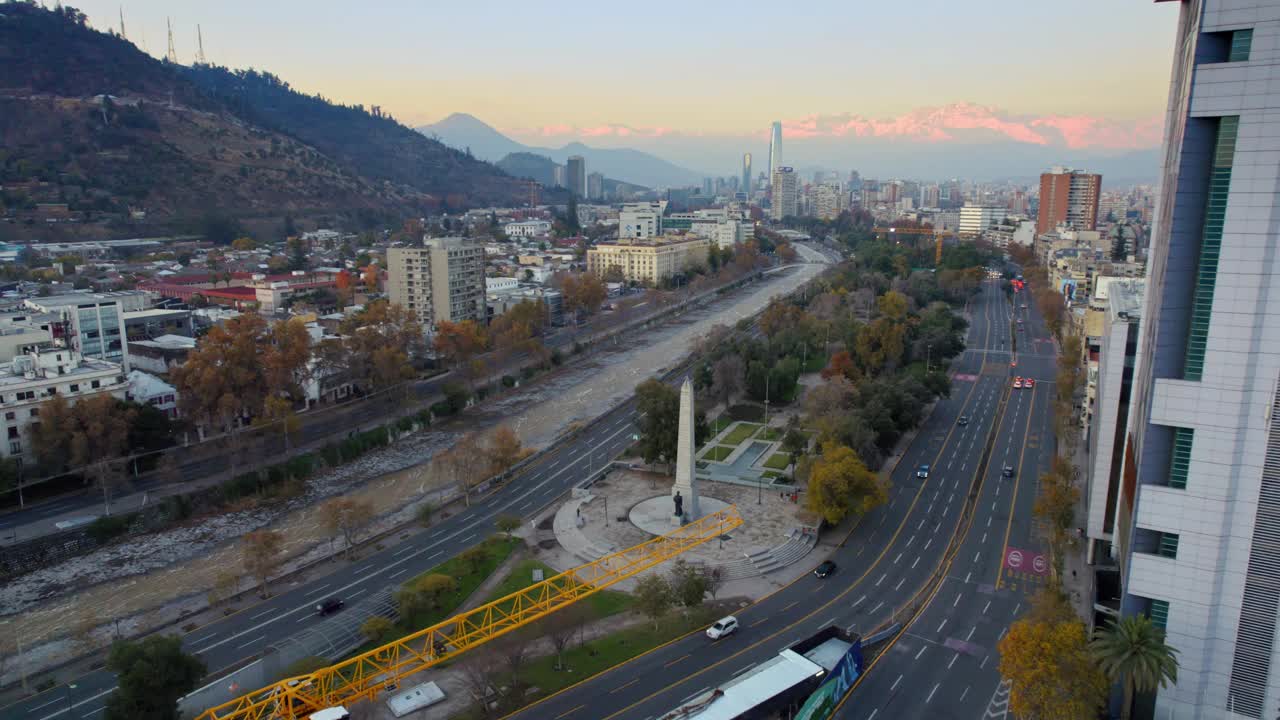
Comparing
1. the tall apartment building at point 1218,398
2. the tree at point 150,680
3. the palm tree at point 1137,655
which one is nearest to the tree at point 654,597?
the palm tree at point 1137,655

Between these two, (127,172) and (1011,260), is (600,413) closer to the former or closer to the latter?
(1011,260)

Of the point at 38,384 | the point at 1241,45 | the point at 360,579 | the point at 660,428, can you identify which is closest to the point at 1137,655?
the point at 1241,45

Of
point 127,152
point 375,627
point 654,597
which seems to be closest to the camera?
point 375,627

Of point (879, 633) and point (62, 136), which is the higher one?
point (62, 136)

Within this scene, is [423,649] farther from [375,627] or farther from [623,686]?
[623,686]

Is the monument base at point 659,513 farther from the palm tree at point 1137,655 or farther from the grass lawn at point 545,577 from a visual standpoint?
the palm tree at point 1137,655

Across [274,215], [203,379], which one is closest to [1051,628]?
[203,379]
